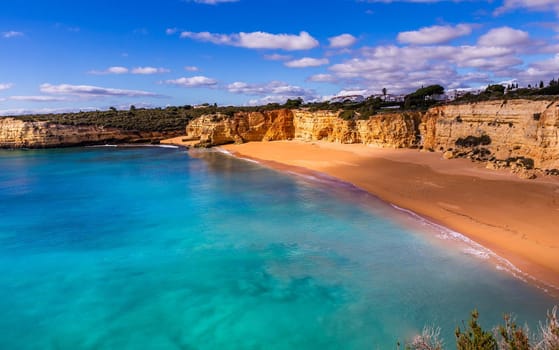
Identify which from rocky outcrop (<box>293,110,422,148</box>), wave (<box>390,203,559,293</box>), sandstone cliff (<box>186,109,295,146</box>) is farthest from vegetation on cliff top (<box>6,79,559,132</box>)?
wave (<box>390,203,559,293</box>)

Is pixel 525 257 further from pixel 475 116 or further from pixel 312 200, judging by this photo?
pixel 475 116

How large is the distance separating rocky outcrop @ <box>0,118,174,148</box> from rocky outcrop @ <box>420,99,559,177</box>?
A: 43.7 metres

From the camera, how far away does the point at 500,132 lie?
2331cm

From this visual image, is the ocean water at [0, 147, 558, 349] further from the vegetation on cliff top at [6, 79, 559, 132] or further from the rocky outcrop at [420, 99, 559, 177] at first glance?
the vegetation on cliff top at [6, 79, 559, 132]

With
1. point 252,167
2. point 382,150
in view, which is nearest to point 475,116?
point 382,150

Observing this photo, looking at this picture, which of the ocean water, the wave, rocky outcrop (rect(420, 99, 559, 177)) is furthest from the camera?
rocky outcrop (rect(420, 99, 559, 177))

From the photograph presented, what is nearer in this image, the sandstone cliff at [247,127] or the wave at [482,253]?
the wave at [482,253]

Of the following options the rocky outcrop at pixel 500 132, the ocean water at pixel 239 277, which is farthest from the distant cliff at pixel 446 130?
the ocean water at pixel 239 277

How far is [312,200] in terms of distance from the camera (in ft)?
61.0

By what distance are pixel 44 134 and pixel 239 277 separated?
162ft

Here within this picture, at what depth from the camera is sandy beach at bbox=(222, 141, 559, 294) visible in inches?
439

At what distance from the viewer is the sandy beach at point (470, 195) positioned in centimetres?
1114

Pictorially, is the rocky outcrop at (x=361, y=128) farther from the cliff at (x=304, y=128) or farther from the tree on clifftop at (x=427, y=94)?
the tree on clifftop at (x=427, y=94)

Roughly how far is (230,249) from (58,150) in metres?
44.1
